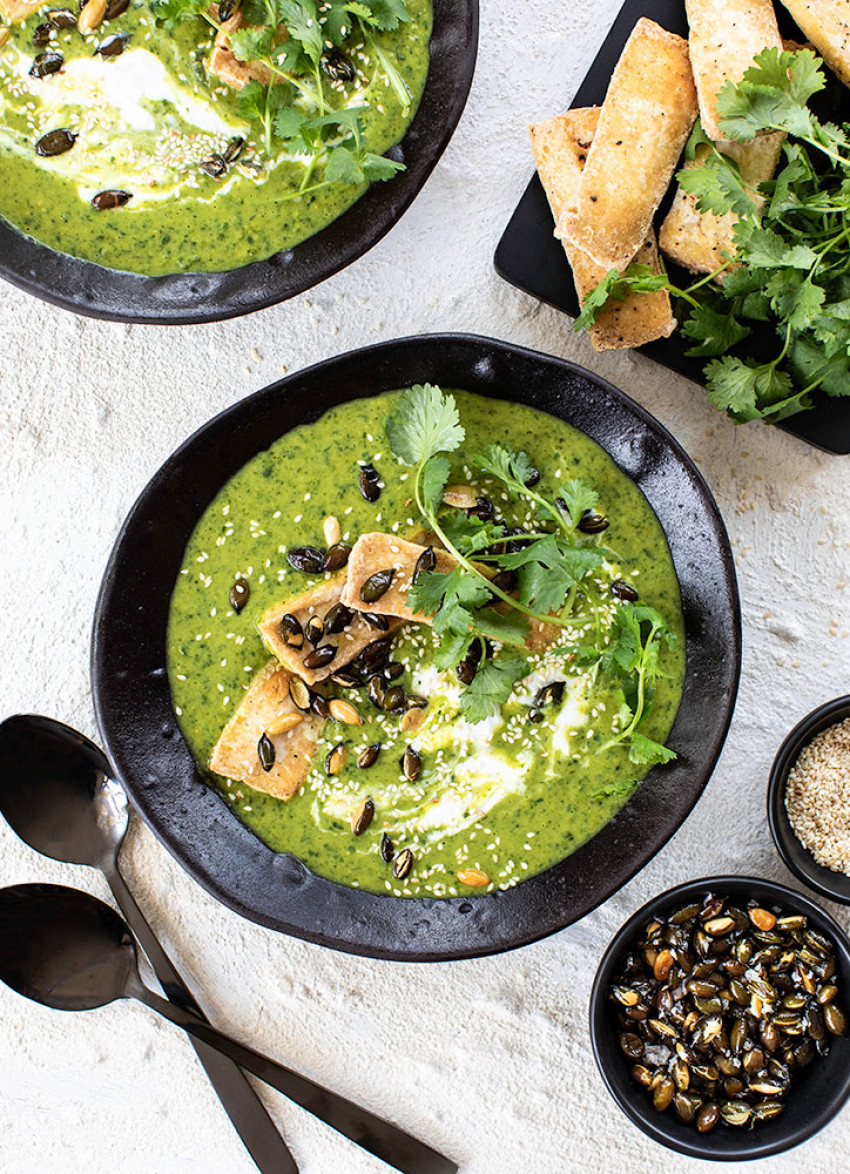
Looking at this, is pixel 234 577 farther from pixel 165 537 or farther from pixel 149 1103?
pixel 149 1103

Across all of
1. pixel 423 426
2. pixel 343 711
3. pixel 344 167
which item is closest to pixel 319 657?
pixel 343 711

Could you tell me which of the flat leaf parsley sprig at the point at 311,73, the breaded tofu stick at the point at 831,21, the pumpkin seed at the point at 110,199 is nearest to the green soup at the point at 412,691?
the flat leaf parsley sprig at the point at 311,73

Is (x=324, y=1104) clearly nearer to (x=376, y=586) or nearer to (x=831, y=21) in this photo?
(x=376, y=586)

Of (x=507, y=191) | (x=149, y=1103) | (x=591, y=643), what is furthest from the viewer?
(x=149, y=1103)

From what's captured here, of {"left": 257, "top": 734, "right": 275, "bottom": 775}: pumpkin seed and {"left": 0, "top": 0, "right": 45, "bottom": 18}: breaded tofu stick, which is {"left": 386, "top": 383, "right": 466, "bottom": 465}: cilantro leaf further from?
{"left": 0, "top": 0, "right": 45, "bottom": 18}: breaded tofu stick

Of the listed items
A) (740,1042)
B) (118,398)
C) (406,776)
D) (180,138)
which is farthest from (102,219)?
(740,1042)

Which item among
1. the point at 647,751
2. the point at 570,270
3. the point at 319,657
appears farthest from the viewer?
the point at 570,270

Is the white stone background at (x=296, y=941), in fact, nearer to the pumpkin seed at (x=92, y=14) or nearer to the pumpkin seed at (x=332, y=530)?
the pumpkin seed at (x=332, y=530)

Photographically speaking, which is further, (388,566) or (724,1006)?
(724,1006)
